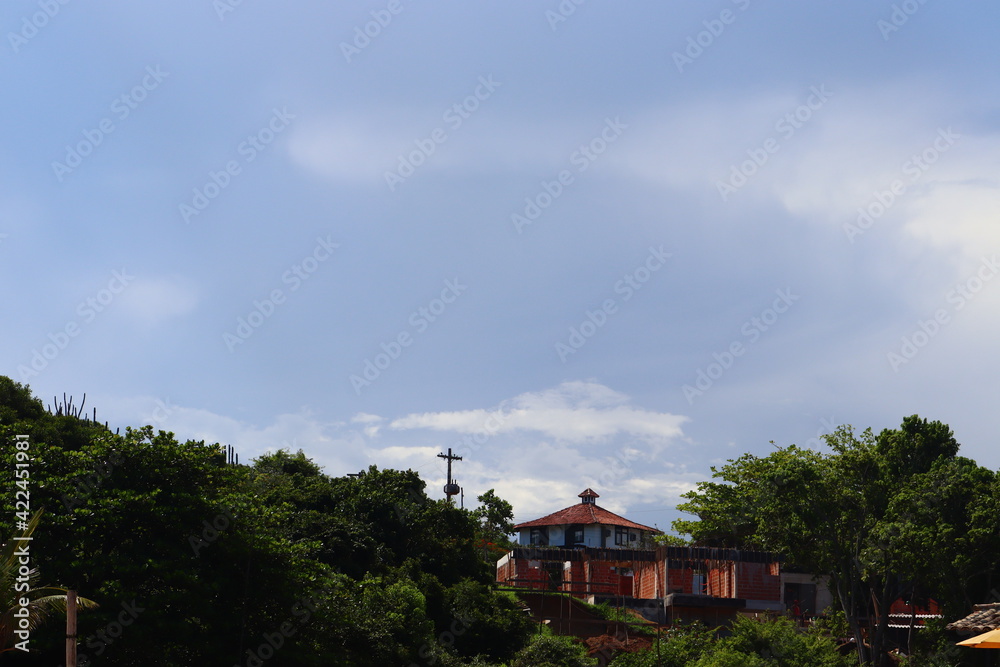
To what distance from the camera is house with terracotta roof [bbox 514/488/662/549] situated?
7881 cm

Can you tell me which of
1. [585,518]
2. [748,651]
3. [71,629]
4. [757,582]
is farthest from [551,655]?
[585,518]

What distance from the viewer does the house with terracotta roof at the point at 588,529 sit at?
259 feet

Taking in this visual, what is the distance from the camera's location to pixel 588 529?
79438mm

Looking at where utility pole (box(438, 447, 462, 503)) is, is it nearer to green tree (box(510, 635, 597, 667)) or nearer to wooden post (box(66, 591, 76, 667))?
green tree (box(510, 635, 597, 667))

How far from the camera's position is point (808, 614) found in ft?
156

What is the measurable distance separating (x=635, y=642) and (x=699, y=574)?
462 inches

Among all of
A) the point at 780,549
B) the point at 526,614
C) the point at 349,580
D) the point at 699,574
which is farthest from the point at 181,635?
the point at 699,574

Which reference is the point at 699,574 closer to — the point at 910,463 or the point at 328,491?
the point at 910,463

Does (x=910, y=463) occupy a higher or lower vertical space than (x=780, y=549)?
higher

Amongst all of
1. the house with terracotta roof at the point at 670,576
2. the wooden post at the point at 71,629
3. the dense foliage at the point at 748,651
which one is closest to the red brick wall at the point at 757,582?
the house with terracotta roof at the point at 670,576

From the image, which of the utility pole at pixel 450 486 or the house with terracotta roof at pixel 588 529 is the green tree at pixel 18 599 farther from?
the house with terracotta roof at pixel 588 529

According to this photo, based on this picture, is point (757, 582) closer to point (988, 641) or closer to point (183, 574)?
point (988, 641)

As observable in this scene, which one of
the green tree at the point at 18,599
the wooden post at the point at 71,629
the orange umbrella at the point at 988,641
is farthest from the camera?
the green tree at the point at 18,599

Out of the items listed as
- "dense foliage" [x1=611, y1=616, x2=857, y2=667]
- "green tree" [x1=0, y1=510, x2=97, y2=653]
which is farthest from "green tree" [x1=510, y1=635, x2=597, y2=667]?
"green tree" [x1=0, y1=510, x2=97, y2=653]
